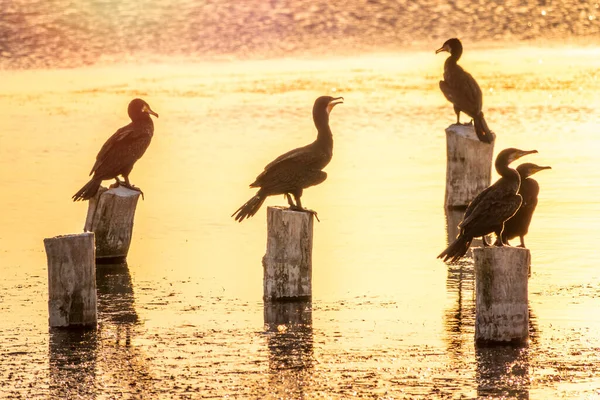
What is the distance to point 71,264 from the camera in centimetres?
1091

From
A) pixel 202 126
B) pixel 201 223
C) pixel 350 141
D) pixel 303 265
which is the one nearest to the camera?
pixel 303 265

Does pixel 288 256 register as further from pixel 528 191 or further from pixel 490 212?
pixel 528 191

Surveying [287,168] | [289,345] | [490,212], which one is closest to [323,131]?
[287,168]

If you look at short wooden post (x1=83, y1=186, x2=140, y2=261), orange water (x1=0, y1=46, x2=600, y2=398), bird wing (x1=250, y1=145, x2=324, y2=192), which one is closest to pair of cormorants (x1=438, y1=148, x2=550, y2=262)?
orange water (x1=0, y1=46, x2=600, y2=398)

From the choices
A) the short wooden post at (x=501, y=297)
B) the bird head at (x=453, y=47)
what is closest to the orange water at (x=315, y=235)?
the short wooden post at (x=501, y=297)

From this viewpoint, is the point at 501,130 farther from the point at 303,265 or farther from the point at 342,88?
the point at 303,265

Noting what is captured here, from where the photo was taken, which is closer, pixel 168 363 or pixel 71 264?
pixel 168 363

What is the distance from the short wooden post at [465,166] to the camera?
15711 mm

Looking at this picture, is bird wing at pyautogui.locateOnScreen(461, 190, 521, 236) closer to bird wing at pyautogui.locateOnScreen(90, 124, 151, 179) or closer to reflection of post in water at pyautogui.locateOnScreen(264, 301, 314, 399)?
reflection of post in water at pyautogui.locateOnScreen(264, 301, 314, 399)

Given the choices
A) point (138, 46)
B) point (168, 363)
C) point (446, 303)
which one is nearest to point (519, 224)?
point (446, 303)

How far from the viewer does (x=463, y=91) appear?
16469mm

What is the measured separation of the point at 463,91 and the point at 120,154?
432cm

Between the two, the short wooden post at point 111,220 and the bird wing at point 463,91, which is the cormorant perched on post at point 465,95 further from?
the short wooden post at point 111,220

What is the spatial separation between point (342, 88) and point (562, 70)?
476cm
